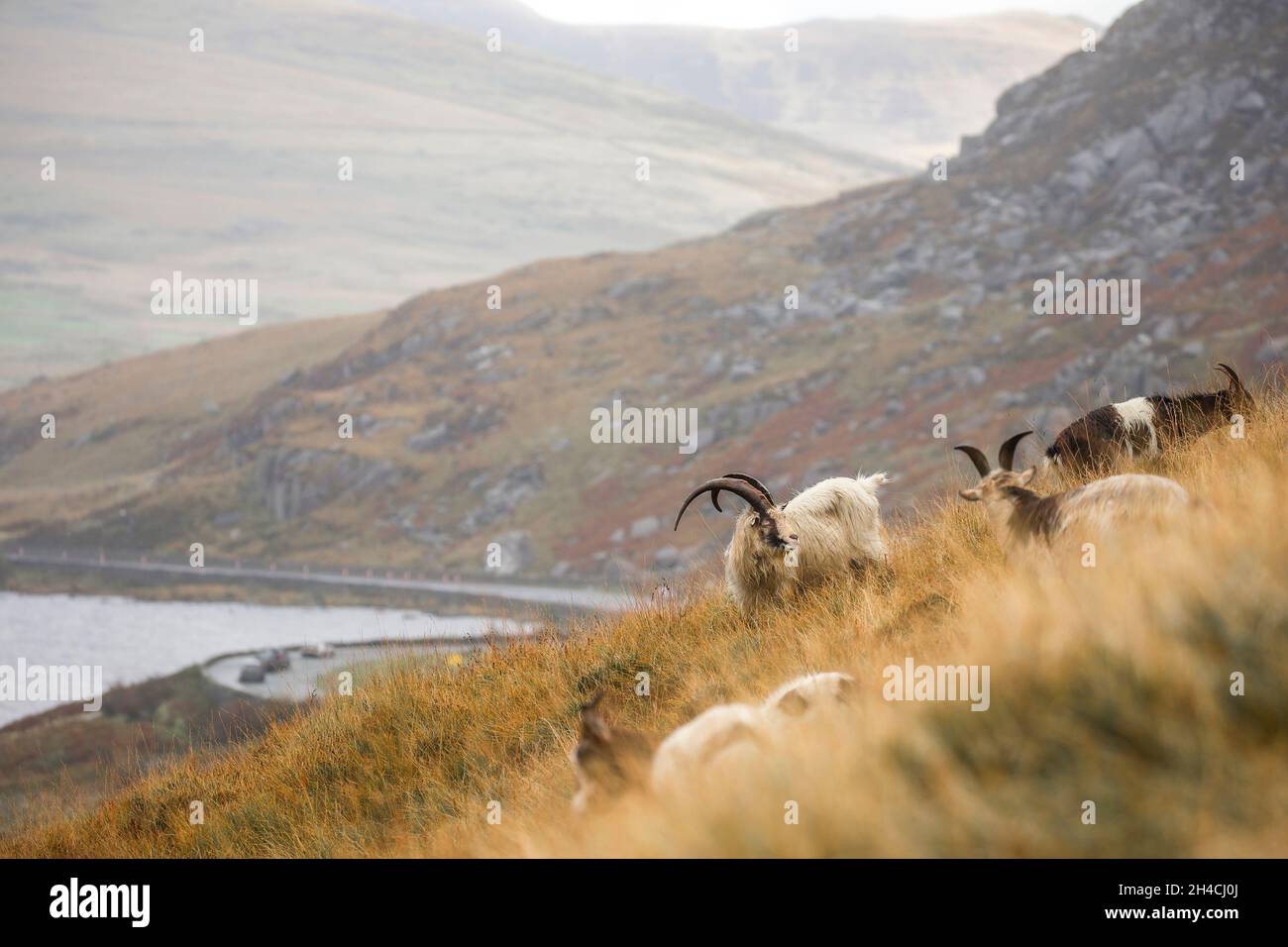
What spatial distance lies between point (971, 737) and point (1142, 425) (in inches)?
248

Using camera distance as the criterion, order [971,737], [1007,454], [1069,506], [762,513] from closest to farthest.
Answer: [971,737] → [1069,506] → [1007,454] → [762,513]

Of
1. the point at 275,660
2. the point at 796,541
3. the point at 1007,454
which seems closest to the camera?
the point at 1007,454

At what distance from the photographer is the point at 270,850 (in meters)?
8.24

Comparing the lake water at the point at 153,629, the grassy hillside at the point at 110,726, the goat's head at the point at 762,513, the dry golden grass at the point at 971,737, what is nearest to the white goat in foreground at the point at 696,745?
the dry golden grass at the point at 971,737

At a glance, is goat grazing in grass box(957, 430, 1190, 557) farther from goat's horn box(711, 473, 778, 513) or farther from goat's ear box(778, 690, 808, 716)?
goat's horn box(711, 473, 778, 513)

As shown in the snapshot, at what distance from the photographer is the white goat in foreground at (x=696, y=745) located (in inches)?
197

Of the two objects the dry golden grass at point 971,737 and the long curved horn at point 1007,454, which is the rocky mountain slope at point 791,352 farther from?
the dry golden grass at point 971,737

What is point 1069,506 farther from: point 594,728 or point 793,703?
point 594,728

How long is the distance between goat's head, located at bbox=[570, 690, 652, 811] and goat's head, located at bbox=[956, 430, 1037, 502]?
328cm

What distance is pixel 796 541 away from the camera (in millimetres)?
9562

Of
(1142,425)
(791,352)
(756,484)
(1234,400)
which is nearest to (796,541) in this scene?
(756,484)

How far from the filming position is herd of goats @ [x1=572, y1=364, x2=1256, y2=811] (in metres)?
5.44


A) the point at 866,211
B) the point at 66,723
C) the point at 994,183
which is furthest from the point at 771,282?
the point at 66,723

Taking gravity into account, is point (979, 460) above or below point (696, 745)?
above
